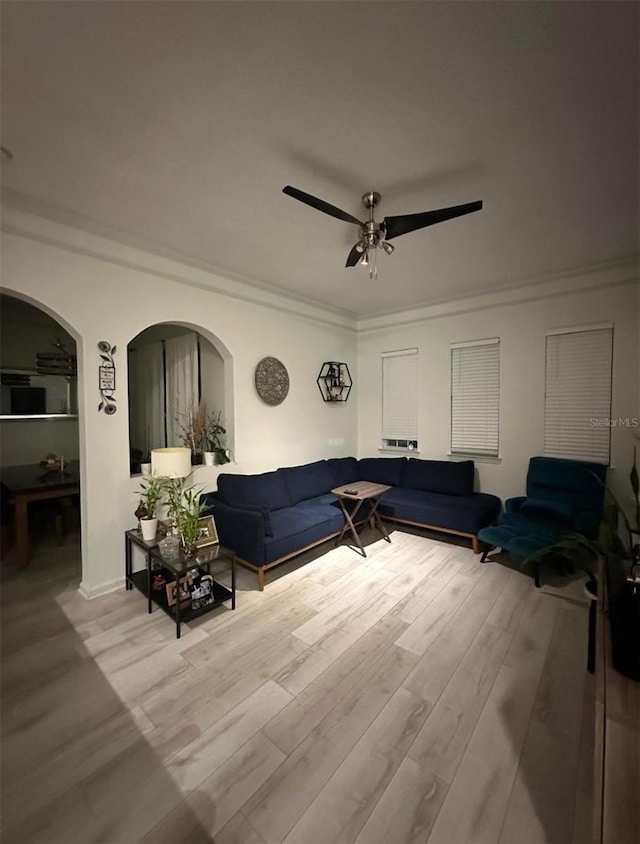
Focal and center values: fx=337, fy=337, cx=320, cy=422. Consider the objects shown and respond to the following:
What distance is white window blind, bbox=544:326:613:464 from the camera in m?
3.45

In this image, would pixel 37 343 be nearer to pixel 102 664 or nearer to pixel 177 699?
pixel 102 664

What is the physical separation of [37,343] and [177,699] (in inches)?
200

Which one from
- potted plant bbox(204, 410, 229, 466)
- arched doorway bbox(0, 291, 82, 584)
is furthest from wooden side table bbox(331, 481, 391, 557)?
arched doorway bbox(0, 291, 82, 584)

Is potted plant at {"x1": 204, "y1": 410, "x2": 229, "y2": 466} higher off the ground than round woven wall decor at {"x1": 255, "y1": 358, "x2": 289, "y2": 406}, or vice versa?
round woven wall decor at {"x1": 255, "y1": 358, "x2": 289, "y2": 406}

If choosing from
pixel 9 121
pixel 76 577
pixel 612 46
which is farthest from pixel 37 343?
pixel 612 46

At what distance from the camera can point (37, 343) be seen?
472 centimetres

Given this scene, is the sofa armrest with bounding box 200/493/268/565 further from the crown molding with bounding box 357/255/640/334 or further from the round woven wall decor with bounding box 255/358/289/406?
the crown molding with bounding box 357/255/640/334

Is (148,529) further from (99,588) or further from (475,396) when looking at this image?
(475,396)

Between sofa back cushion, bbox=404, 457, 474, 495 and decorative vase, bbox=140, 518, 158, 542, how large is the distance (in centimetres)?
304

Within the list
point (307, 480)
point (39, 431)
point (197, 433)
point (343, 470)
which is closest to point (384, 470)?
point (343, 470)

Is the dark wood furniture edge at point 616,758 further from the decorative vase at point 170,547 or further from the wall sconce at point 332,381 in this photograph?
the wall sconce at point 332,381

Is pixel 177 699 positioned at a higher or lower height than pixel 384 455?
lower

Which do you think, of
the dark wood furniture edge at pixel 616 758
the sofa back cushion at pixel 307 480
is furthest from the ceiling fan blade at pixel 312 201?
the sofa back cushion at pixel 307 480

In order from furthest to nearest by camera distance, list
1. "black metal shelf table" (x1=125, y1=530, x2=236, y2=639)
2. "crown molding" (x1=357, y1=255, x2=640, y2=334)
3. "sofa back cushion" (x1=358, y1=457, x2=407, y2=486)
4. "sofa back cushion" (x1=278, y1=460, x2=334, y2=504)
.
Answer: "sofa back cushion" (x1=358, y1=457, x2=407, y2=486) < "sofa back cushion" (x1=278, y1=460, x2=334, y2=504) < "crown molding" (x1=357, y1=255, x2=640, y2=334) < "black metal shelf table" (x1=125, y1=530, x2=236, y2=639)
